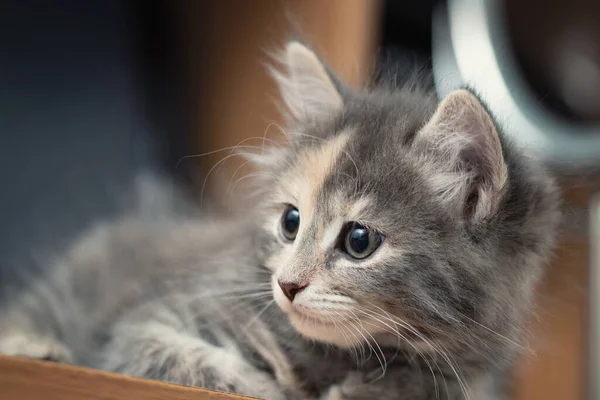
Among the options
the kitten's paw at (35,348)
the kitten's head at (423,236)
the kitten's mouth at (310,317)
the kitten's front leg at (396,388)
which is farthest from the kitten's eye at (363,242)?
the kitten's paw at (35,348)

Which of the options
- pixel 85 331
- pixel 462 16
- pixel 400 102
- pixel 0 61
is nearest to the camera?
pixel 400 102

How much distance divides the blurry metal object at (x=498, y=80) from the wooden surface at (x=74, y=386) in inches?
22.8

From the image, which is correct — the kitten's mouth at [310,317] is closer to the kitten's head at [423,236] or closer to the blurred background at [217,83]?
the kitten's head at [423,236]

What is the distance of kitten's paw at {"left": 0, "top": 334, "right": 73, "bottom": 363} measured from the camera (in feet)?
3.74

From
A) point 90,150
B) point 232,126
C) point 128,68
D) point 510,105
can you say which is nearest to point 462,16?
point 510,105

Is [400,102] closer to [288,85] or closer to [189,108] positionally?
[288,85]

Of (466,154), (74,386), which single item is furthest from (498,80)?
(74,386)

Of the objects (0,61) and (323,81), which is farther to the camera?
(0,61)

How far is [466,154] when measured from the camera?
0.91m

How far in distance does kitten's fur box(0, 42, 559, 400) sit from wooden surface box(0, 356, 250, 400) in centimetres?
18

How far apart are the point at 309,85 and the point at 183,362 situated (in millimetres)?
542

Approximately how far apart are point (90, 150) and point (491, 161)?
1563mm

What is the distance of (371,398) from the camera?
0.96 m

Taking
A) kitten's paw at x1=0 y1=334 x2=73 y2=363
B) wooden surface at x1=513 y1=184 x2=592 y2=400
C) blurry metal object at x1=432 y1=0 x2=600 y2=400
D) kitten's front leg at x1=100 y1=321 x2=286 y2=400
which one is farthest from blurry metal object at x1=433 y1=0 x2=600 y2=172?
kitten's paw at x1=0 y1=334 x2=73 y2=363
